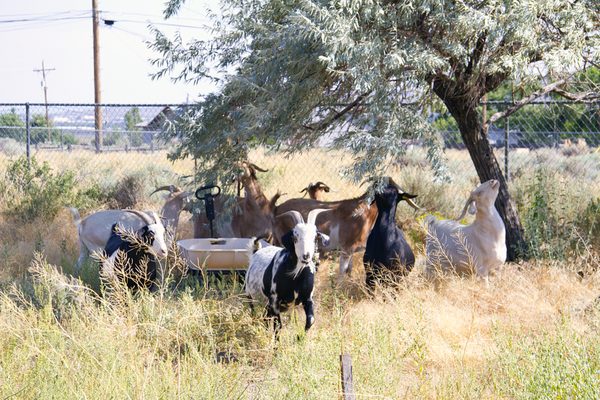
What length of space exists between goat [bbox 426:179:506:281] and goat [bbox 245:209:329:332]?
1813 mm

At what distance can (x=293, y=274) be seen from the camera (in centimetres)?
696

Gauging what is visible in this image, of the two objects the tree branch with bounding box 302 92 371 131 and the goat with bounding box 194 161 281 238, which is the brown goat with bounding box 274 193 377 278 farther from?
the tree branch with bounding box 302 92 371 131

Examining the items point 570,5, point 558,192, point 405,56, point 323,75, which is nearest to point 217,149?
point 323,75

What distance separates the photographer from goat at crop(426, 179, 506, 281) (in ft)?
27.6

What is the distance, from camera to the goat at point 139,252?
7891 mm

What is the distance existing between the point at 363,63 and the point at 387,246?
6.09 feet

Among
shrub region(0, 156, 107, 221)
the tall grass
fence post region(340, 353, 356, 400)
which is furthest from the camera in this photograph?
shrub region(0, 156, 107, 221)

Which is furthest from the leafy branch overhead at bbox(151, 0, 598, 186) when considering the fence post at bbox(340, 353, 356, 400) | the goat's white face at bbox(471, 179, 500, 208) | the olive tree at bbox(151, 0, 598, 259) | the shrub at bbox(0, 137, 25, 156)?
the shrub at bbox(0, 137, 25, 156)

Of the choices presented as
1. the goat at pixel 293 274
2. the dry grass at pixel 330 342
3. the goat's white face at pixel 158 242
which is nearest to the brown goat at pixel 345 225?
the dry grass at pixel 330 342

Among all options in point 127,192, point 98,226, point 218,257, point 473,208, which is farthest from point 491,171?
point 127,192

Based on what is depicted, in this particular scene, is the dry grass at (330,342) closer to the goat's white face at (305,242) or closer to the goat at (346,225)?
the goat's white face at (305,242)

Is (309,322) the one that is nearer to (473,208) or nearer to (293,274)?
(293,274)

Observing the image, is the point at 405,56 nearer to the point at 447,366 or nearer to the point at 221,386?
the point at 447,366

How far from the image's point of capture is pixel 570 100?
10.5 metres
